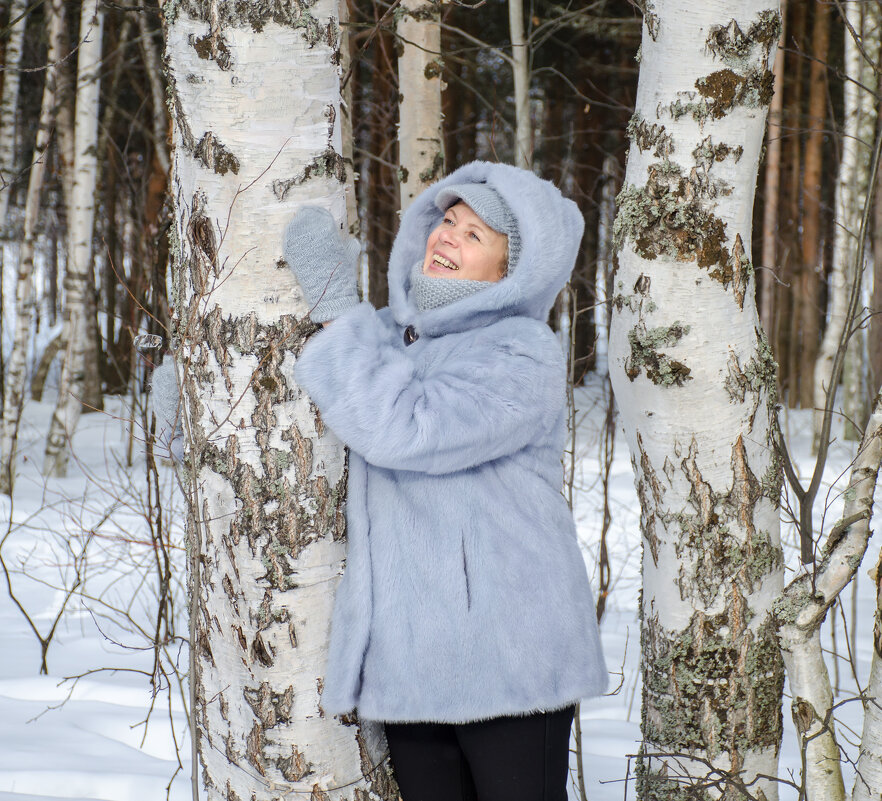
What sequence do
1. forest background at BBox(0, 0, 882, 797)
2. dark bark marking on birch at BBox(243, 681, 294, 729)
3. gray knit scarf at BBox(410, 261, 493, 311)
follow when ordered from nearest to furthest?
dark bark marking on birch at BBox(243, 681, 294, 729), gray knit scarf at BBox(410, 261, 493, 311), forest background at BBox(0, 0, 882, 797)

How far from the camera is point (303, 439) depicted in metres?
1.67

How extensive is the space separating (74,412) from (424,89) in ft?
13.5

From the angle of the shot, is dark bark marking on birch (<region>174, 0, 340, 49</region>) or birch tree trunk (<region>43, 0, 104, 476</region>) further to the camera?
birch tree trunk (<region>43, 0, 104, 476</region>)

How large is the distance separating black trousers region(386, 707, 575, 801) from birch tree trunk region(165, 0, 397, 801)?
125mm

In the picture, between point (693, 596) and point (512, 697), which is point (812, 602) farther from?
point (512, 697)

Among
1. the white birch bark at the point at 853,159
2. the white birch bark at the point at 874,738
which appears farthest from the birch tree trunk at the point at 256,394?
the white birch bark at the point at 853,159

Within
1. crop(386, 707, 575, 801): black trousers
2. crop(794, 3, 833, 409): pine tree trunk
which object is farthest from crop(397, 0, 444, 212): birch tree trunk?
crop(794, 3, 833, 409): pine tree trunk

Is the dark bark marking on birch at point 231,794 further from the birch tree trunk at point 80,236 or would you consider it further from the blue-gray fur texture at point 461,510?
the birch tree trunk at point 80,236

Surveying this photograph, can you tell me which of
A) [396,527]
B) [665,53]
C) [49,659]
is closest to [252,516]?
[396,527]

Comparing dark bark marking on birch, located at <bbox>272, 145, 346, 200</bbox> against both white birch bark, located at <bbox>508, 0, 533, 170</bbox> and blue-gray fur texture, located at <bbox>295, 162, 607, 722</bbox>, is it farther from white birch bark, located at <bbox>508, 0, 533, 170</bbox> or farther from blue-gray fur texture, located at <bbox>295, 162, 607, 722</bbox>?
white birch bark, located at <bbox>508, 0, 533, 170</bbox>

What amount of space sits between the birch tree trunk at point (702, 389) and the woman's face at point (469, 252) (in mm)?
476

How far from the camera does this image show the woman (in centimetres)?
162

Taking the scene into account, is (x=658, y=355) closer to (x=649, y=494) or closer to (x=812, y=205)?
(x=649, y=494)

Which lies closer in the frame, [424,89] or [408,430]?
[408,430]
